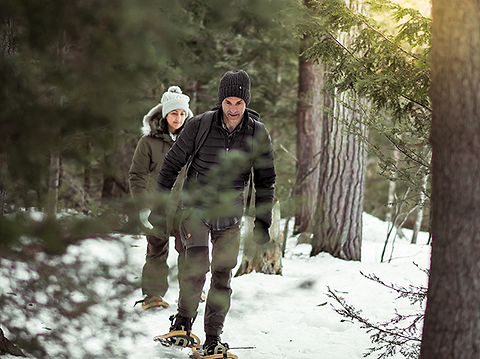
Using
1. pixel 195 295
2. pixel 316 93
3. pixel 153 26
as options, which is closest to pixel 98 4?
pixel 153 26

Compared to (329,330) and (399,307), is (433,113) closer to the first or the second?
(329,330)

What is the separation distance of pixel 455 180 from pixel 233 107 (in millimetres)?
1968

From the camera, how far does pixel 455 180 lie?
8.19ft

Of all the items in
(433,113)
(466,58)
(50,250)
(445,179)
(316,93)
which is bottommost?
(50,250)

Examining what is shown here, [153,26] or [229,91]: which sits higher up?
[229,91]

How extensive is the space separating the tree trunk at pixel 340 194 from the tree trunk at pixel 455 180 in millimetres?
6244

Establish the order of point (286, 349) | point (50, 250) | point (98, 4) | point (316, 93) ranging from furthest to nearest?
1. point (316, 93)
2. point (286, 349)
3. point (98, 4)
4. point (50, 250)

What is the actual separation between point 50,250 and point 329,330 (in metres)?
3.88

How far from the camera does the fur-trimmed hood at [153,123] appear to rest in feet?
17.6

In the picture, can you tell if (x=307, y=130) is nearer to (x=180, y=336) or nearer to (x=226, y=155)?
(x=226, y=155)

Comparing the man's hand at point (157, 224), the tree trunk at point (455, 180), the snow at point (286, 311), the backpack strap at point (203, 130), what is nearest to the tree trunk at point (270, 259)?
the snow at point (286, 311)

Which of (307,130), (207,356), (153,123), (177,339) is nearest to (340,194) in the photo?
(307,130)

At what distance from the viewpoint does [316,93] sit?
12.1 meters

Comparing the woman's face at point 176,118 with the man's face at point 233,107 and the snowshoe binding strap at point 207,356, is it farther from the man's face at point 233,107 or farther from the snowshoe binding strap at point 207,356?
the snowshoe binding strap at point 207,356
